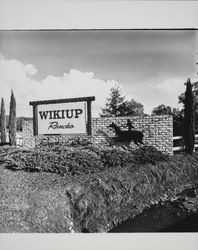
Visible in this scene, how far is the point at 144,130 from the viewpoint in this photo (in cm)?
583

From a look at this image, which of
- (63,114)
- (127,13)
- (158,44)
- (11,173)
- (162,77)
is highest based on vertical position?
(127,13)

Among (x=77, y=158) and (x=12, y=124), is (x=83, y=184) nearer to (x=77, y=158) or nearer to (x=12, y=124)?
(x=77, y=158)

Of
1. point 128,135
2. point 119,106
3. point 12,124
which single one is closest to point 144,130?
point 128,135

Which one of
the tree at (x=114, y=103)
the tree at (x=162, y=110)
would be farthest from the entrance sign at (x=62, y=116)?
the tree at (x=162, y=110)

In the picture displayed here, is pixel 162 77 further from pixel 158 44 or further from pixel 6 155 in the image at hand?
pixel 6 155

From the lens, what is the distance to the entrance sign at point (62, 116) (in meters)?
5.74

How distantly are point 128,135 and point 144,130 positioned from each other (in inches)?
13.2

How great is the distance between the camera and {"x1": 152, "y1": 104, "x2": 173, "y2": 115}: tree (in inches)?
225

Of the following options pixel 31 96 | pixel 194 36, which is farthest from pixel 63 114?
pixel 194 36

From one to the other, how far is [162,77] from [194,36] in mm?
849

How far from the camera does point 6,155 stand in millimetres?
5438

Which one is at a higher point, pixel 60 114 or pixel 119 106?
pixel 119 106

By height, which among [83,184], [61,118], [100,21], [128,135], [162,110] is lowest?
[83,184]

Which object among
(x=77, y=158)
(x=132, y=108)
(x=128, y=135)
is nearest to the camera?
(x=77, y=158)
